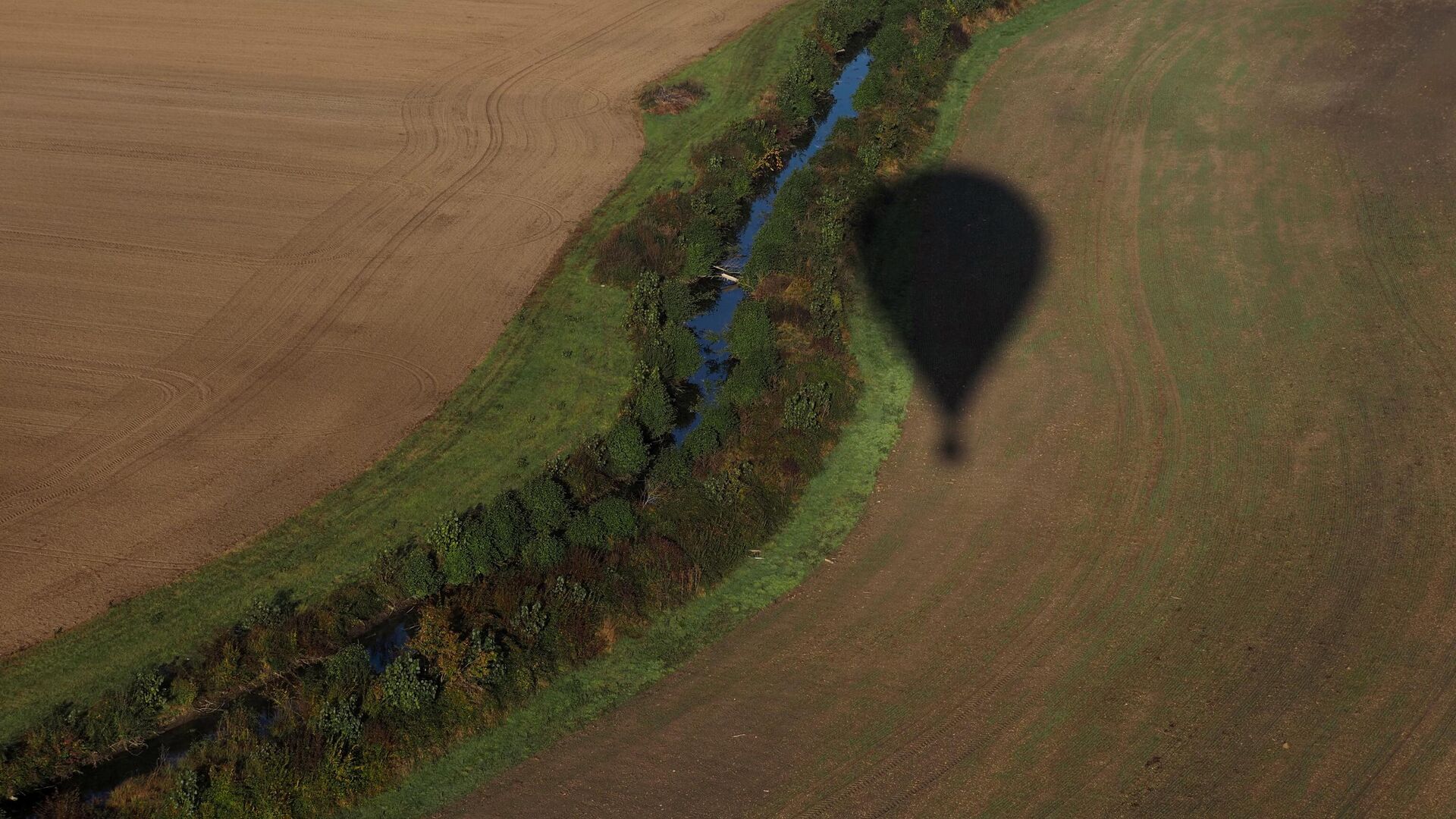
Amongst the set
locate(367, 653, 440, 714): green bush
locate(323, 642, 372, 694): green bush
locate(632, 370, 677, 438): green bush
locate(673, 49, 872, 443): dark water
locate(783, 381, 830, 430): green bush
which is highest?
locate(673, 49, 872, 443): dark water

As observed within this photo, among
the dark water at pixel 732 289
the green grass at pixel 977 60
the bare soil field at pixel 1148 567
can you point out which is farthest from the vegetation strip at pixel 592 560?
the green grass at pixel 977 60

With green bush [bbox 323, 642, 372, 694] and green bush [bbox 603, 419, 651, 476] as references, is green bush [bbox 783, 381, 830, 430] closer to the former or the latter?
green bush [bbox 603, 419, 651, 476]

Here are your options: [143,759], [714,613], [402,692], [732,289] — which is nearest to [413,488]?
[402,692]

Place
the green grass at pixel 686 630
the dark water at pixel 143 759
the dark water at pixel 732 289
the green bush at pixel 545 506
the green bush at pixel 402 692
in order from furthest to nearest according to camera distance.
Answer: the dark water at pixel 732 289
the green bush at pixel 545 506
the green bush at pixel 402 692
the green grass at pixel 686 630
the dark water at pixel 143 759

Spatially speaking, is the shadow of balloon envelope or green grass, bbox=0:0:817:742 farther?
the shadow of balloon envelope

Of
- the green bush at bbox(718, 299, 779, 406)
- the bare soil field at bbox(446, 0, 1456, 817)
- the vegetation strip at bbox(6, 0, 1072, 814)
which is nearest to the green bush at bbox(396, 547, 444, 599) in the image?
the vegetation strip at bbox(6, 0, 1072, 814)

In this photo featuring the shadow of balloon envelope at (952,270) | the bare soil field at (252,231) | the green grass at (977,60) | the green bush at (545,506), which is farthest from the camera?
the green grass at (977,60)

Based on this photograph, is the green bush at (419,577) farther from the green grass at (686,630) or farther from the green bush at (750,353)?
the green bush at (750,353)
